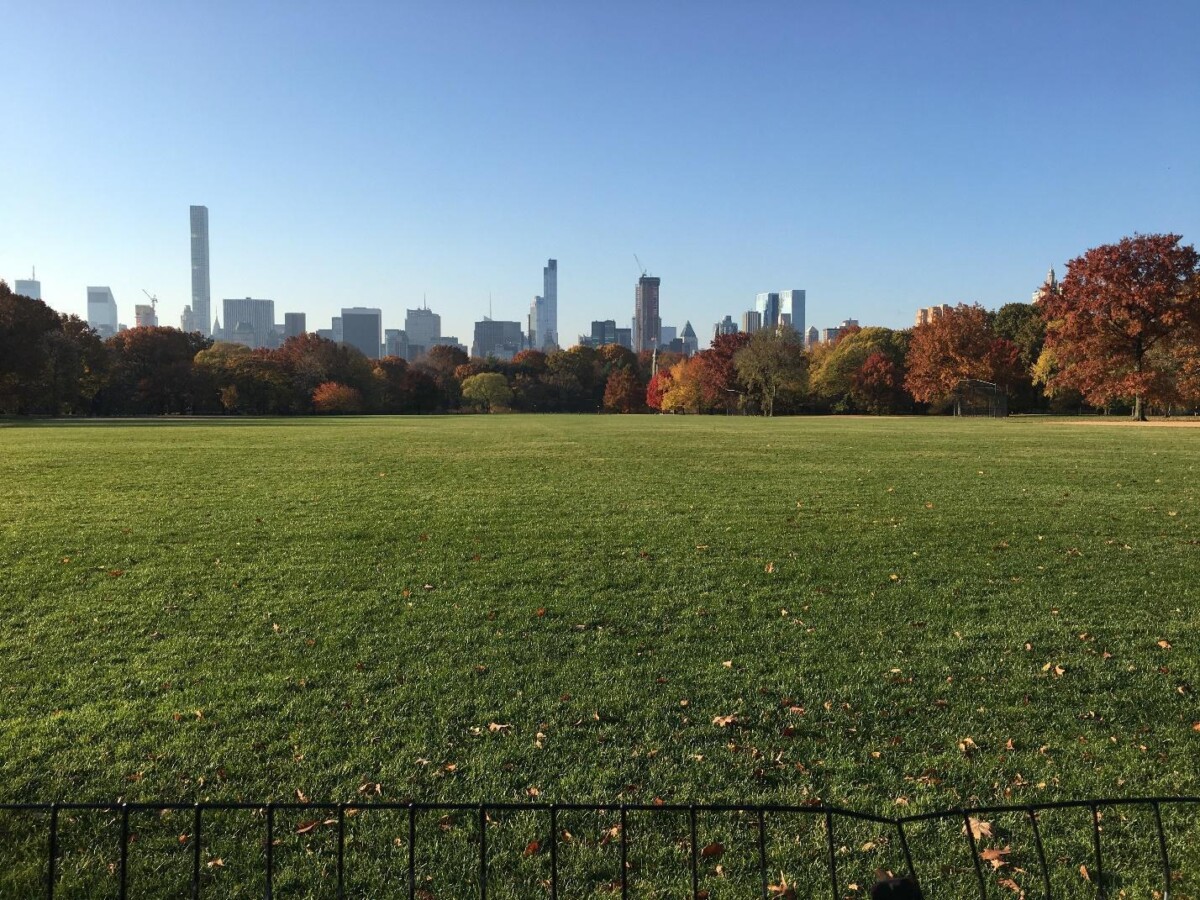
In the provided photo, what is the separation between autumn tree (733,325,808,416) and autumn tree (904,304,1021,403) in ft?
43.9

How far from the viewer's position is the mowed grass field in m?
4.24

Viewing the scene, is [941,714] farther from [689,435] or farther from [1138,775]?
[689,435]

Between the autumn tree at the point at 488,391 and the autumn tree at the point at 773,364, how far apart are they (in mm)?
35273

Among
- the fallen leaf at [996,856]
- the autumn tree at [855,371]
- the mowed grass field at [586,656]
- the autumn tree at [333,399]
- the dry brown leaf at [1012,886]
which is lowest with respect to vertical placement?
the dry brown leaf at [1012,886]

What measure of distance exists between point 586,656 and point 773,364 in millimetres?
72855

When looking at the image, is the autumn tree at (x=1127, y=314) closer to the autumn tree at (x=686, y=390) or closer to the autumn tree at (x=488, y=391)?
the autumn tree at (x=686, y=390)

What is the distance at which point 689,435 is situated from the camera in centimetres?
3612

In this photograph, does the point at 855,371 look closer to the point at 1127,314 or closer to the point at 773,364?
the point at 773,364

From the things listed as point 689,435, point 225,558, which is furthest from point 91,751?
point 689,435

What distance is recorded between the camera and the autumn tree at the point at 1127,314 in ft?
138

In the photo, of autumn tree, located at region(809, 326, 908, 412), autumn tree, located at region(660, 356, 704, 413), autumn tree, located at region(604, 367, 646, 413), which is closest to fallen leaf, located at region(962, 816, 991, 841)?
autumn tree, located at region(809, 326, 908, 412)

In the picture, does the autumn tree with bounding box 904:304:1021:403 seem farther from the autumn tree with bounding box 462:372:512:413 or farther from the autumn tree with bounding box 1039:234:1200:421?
the autumn tree with bounding box 462:372:512:413

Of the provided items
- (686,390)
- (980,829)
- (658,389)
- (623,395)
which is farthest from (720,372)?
(980,829)

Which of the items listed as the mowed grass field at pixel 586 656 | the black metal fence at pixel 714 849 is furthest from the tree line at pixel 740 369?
the black metal fence at pixel 714 849
